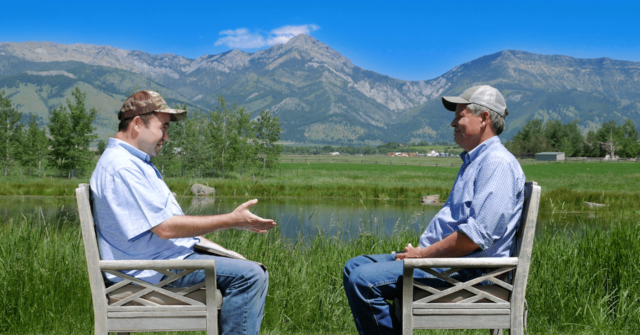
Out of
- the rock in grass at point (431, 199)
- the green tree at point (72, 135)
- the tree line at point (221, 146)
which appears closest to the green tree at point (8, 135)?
the green tree at point (72, 135)

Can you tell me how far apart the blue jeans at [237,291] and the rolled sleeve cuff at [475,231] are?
0.95 m

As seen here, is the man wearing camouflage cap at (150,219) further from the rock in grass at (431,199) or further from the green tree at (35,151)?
the green tree at (35,151)

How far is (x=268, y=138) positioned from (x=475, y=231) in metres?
45.2

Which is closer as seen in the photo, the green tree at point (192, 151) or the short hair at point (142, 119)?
the short hair at point (142, 119)

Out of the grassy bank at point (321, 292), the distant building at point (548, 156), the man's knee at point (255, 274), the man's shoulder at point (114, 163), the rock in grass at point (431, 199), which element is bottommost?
the rock in grass at point (431, 199)

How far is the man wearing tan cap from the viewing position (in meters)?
2.04

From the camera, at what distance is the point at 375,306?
220 cm

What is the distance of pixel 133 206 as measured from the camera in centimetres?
196

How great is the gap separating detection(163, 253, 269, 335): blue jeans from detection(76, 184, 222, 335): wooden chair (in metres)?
0.08

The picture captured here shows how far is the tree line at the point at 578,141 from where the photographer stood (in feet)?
310

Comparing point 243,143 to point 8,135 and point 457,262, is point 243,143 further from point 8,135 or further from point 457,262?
point 457,262

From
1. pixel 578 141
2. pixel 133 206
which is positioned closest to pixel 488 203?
pixel 133 206

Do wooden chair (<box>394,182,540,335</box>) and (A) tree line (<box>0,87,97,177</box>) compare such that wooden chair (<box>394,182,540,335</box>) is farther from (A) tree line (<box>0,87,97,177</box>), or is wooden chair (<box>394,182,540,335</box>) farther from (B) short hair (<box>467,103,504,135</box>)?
(A) tree line (<box>0,87,97,177</box>)

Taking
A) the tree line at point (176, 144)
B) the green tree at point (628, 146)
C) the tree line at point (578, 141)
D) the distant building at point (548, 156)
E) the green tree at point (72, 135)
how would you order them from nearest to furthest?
the green tree at point (72, 135) < the tree line at point (176, 144) < the distant building at point (548, 156) < the green tree at point (628, 146) < the tree line at point (578, 141)
